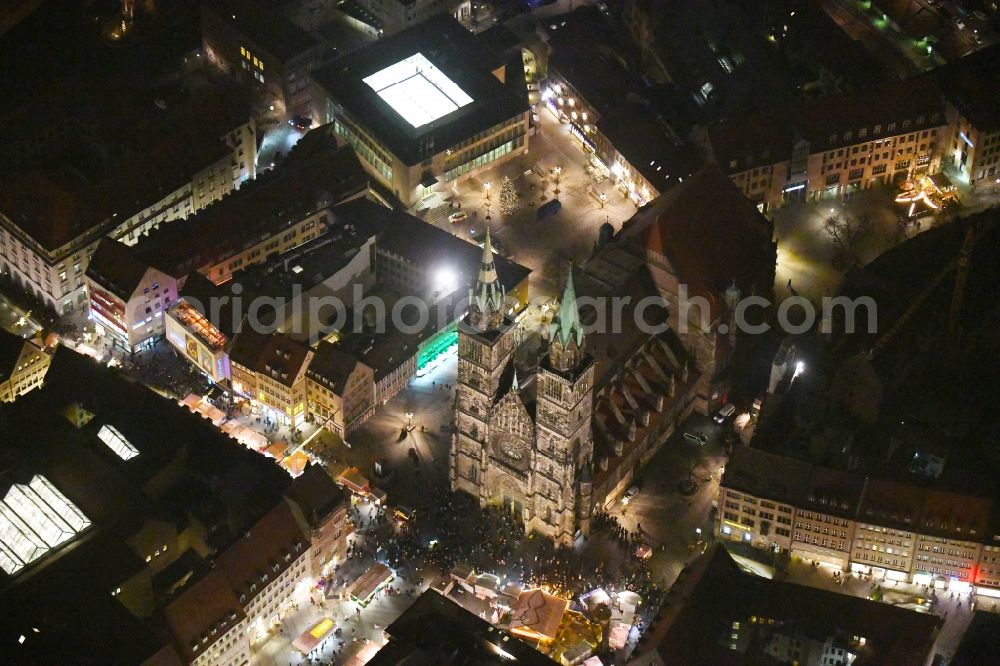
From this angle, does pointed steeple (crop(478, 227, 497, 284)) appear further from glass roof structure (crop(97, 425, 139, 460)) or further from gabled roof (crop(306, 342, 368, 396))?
glass roof structure (crop(97, 425, 139, 460))

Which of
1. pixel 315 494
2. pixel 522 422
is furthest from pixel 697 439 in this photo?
pixel 315 494

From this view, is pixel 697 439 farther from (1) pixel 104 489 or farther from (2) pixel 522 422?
(1) pixel 104 489

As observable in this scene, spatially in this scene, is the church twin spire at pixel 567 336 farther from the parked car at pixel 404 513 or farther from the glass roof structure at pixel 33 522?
the glass roof structure at pixel 33 522

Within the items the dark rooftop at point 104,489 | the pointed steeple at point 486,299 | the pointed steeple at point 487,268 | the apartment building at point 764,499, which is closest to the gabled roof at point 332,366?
the dark rooftop at point 104,489

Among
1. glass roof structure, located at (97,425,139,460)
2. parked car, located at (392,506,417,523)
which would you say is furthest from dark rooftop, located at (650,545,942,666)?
glass roof structure, located at (97,425,139,460)

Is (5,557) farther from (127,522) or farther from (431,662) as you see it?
(431,662)

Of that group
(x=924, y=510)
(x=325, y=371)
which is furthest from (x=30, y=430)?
(x=924, y=510)
